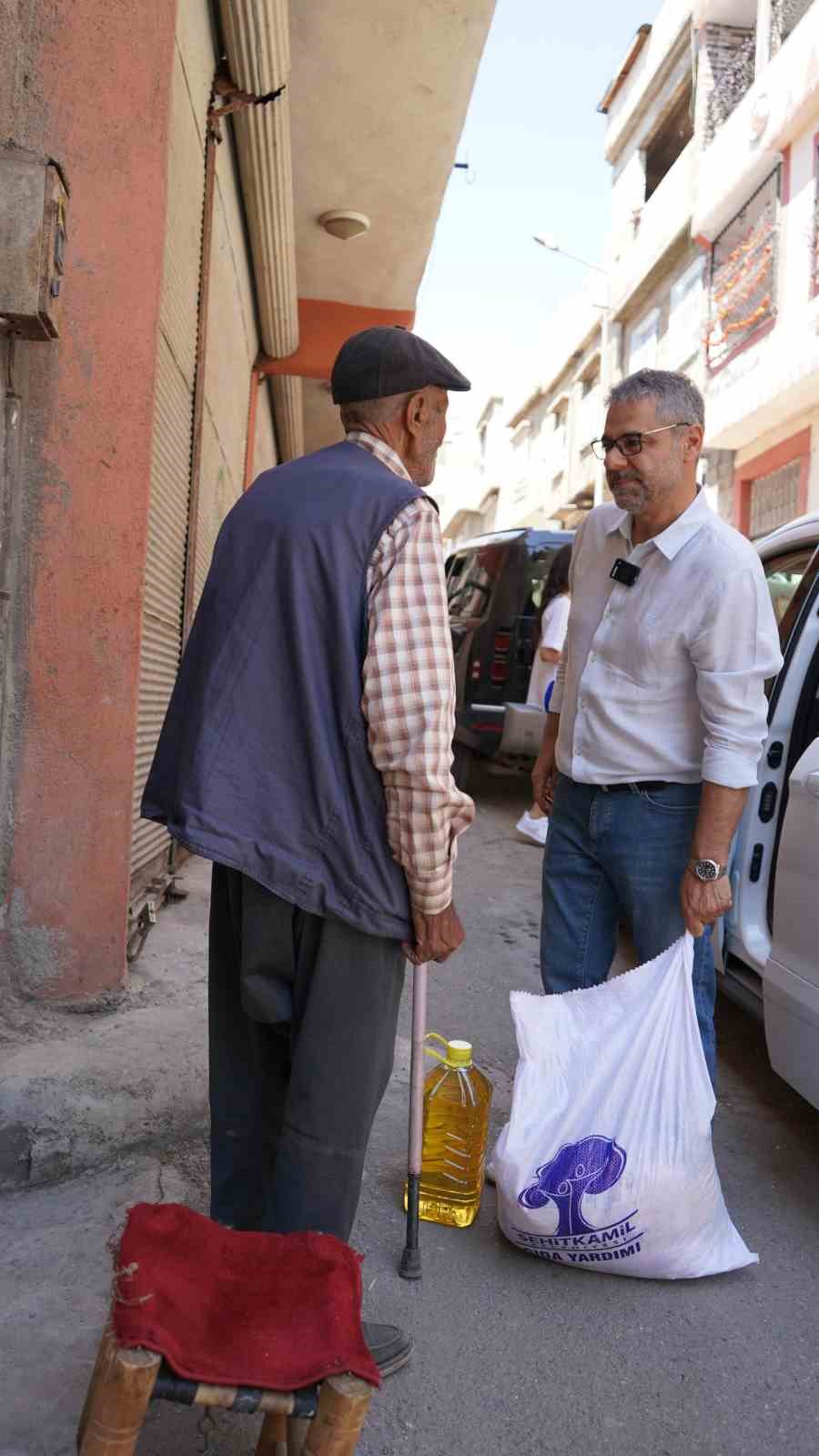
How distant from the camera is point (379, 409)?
6.91 feet

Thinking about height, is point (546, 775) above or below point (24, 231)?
below

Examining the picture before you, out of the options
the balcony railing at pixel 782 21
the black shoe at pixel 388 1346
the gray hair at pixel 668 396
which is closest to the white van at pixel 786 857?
the gray hair at pixel 668 396

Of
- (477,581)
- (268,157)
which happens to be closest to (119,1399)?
(268,157)

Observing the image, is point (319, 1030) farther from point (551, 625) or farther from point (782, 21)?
point (782, 21)

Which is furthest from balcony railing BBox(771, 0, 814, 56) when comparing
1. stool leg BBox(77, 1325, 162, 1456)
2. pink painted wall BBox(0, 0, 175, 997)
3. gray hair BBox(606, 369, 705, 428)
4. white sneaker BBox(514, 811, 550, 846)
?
stool leg BBox(77, 1325, 162, 1456)

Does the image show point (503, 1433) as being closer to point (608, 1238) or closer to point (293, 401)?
point (608, 1238)

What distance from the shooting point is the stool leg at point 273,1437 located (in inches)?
66.5

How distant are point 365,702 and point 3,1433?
4.43ft

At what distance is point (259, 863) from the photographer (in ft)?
6.28

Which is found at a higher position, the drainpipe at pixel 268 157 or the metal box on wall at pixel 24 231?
the drainpipe at pixel 268 157

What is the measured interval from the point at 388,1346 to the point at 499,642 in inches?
275

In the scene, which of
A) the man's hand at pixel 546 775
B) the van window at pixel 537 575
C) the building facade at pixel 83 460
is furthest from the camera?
the van window at pixel 537 575

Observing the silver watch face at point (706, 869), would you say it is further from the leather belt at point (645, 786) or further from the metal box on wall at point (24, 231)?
the metal box on wall at point (24, 231)

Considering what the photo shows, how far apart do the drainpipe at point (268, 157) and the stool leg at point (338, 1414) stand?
4.81 m
